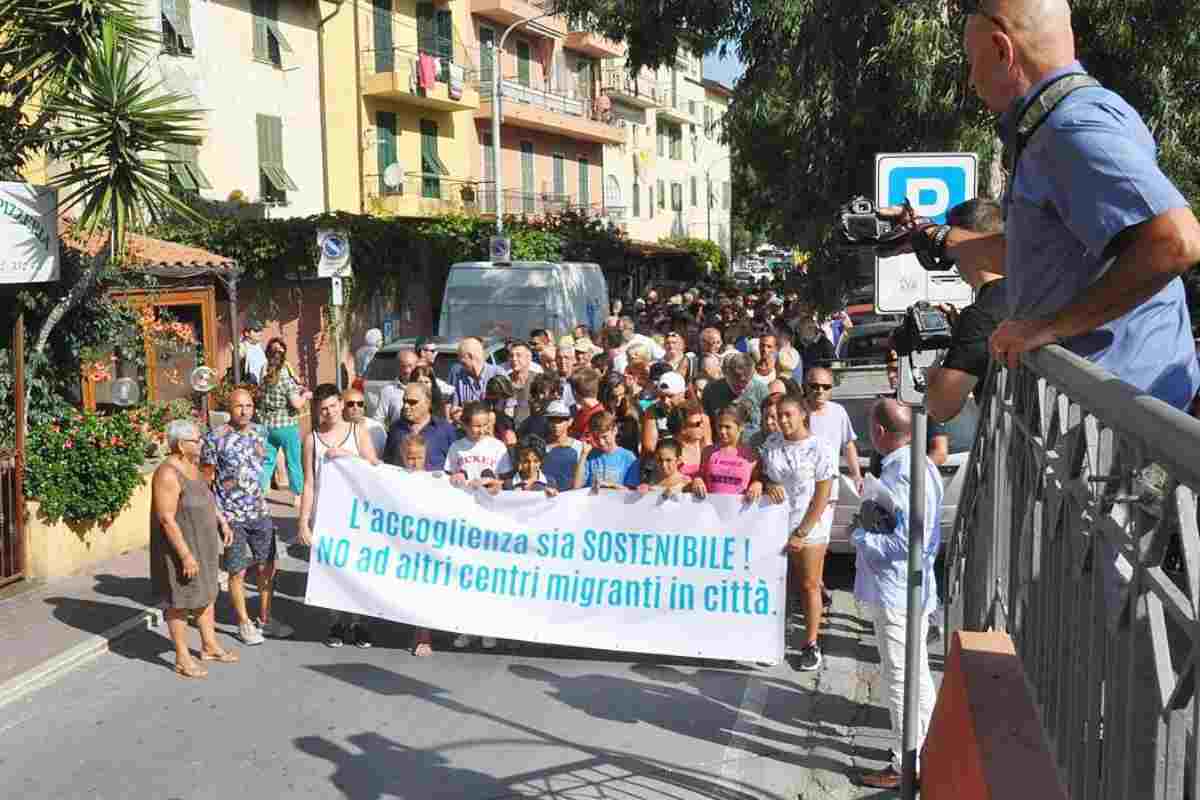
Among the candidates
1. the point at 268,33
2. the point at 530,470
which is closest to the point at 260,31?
the point at 268,33

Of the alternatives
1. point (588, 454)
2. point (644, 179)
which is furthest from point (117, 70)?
point (644, 179)

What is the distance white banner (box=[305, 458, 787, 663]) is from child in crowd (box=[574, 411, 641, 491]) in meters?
0.40

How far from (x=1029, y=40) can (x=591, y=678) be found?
5.94 m

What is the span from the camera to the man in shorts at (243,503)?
886 centimetres

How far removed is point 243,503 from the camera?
8.91m

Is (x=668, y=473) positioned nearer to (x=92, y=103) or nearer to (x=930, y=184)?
(x=930, y=184)

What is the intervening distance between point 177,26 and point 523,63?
1890 cm

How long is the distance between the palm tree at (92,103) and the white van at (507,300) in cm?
873

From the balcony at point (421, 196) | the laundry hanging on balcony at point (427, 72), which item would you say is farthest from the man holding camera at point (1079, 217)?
the laundry hanging on balcony at point (427, 72)

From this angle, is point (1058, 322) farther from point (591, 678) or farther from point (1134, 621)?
point (591, 678)

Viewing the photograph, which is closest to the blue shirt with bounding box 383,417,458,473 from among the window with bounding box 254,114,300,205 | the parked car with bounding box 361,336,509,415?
the parked car with bounding box 361,336,509,415

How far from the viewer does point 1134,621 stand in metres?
1.79

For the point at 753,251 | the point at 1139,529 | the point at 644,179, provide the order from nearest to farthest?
1. the point at 1139,529
2. the point at 644,179
3. the point at 753,251

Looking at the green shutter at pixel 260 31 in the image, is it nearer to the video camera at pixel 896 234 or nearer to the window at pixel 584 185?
the window at pixel 584 185
